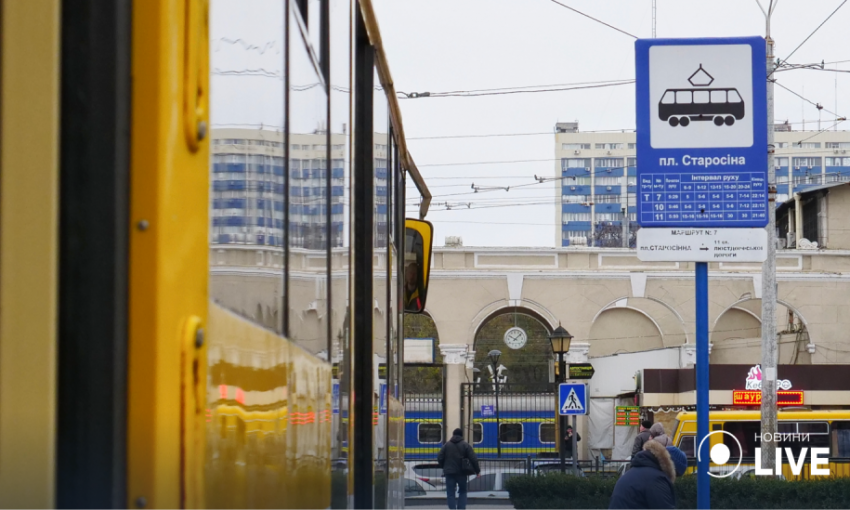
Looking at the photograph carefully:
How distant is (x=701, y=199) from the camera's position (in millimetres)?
4504

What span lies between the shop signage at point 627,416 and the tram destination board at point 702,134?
27682 mm

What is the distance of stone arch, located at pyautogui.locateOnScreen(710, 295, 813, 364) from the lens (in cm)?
3566

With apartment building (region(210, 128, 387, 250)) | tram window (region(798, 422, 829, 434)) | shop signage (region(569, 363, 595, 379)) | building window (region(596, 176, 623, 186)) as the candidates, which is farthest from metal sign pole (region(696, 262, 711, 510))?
building window (region(596, 176, 623, 186))

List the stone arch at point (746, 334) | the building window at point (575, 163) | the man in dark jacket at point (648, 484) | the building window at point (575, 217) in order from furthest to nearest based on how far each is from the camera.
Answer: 1. the building window at point (575, 217)
2. the building window at point (575, 163)
3. the stone arch at point (746, 334)
4. the man in dark jacket at point (648, 484)

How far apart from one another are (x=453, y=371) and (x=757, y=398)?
10152mm

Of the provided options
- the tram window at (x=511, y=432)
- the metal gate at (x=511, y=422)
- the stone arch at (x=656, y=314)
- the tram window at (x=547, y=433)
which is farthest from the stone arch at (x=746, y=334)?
the tram window at (x=511, y=432)

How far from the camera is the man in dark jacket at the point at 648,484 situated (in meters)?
5.80

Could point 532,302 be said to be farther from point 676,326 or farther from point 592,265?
point 676,326

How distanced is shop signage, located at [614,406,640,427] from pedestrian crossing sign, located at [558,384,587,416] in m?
14.7

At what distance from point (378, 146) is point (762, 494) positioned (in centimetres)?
998

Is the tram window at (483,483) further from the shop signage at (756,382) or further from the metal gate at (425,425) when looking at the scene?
the shop signage at (756,382)

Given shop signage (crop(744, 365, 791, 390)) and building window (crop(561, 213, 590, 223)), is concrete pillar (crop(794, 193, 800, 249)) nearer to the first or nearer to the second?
shop signage (crop(744, 365, 791, 390))

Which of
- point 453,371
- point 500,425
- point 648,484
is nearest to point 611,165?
point 453,371

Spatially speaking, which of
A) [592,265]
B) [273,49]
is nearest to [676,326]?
[592,265]
